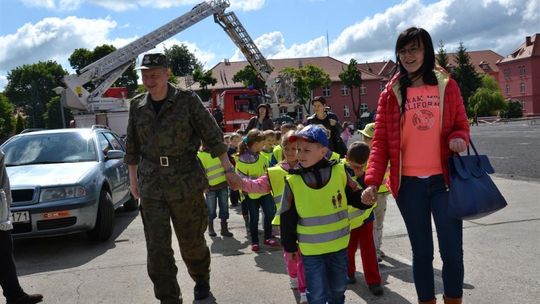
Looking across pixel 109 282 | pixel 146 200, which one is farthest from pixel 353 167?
pixel 109 282

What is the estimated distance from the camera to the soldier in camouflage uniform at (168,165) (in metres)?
4.09

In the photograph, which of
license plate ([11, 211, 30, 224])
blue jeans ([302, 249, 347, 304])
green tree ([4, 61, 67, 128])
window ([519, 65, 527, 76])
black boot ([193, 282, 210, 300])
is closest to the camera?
blue jeans ([302, 249, 347, 304])

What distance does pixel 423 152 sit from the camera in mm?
3334

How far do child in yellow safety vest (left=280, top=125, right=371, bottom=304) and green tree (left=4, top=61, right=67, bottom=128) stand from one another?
86.6m

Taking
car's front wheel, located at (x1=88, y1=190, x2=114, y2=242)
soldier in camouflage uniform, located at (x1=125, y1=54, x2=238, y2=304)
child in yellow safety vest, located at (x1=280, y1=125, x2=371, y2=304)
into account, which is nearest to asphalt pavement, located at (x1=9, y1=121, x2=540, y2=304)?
car's front wheel, located at (x1=88, y1=190, x2=114, y2=242)

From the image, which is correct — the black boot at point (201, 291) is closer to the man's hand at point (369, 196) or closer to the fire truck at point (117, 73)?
the man's hand at point (369, 196)

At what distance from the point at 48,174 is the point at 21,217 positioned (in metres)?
0.83

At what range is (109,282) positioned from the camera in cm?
517

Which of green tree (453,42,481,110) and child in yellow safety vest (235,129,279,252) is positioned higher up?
green tree (453,42,481,110)

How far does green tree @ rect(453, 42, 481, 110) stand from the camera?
7481cm

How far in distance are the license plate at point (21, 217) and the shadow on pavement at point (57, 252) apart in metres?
0.52

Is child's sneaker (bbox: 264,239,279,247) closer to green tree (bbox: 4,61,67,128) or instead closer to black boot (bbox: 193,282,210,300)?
black boot (bbox: 193,282,210,300)

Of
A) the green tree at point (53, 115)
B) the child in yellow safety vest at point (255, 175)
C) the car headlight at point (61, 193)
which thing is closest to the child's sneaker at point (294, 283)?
the child in yellow safety vest at point (255, 175)

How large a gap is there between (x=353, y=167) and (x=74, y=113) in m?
25.2
